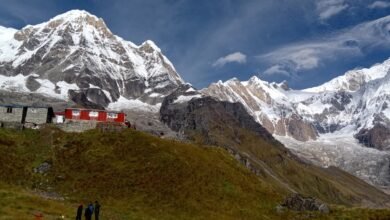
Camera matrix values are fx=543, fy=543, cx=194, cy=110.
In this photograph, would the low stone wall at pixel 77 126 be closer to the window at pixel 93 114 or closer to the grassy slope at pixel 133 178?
the grassy slope at pixel 133 178

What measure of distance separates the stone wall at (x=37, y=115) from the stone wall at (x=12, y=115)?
2465 mm

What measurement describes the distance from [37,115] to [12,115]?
19.3 feet

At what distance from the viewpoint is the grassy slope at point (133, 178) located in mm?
85438

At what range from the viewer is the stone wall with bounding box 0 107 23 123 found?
127m

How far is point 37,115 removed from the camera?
132 meters

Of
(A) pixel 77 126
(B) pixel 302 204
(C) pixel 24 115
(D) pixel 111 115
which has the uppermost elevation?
(D) pixel 111 115

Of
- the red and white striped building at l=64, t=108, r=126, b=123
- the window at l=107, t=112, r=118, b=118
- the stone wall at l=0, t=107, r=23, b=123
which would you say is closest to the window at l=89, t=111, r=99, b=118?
the red and white striped building at l=64, t=108, r=126, b=123

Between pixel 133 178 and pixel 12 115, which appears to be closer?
pixel 133 178

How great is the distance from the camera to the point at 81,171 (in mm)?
98312

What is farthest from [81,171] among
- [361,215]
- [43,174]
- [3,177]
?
[361,215]

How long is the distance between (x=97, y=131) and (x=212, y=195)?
1407 inches

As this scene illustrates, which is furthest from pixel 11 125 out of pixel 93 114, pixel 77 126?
pixel 93 114

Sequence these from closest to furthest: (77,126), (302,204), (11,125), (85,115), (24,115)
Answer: (302,204)
(11,125)
(77,126)
(24,115)
(85,115)

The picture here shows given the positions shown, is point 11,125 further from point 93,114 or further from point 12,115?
point 93,114
